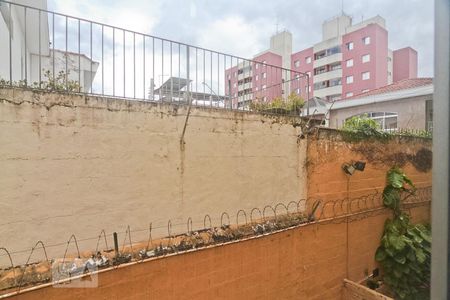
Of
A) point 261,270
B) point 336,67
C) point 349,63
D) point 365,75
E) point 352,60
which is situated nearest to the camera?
point 261,270

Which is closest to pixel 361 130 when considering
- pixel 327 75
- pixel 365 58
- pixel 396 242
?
pixel 396 242

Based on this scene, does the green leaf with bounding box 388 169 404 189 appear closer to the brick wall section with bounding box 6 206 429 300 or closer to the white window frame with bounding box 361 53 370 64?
the brick wall section with bounding box 6 206 429 300

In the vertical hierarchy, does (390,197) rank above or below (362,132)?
below

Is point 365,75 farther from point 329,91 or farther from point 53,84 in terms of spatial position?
point 53,84

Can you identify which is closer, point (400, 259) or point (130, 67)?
point (130, 67)

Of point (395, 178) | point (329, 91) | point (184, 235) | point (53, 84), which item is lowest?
point (184, 235)

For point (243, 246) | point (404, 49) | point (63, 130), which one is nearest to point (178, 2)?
point (63, 130)

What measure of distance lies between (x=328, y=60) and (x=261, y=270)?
109 feet

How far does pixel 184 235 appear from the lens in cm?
330

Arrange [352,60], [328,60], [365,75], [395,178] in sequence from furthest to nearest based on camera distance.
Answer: [328,60]
[352,60]
[365,75]
[395,178]

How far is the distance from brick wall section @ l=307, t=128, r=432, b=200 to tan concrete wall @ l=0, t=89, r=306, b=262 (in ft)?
3.17

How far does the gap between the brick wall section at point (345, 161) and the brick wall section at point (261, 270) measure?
60cm

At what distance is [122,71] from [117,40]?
378 millimetres

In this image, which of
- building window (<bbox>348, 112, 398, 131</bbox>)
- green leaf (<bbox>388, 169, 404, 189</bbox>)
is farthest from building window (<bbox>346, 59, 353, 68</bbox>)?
green leaf (<bbox>388, 169, 404, 189</bbox>)
